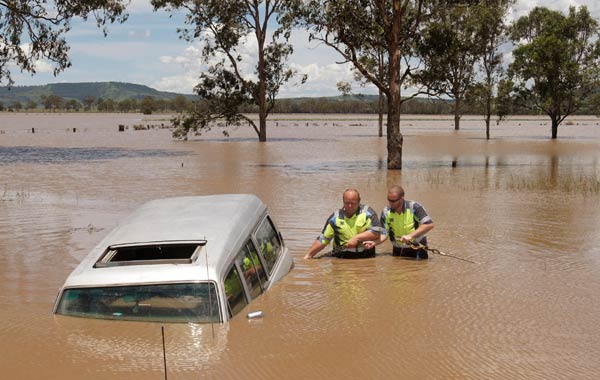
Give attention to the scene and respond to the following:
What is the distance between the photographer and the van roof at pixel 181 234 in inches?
249

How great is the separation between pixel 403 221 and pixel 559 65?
150ft

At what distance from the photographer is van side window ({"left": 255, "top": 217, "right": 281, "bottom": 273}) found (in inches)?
319

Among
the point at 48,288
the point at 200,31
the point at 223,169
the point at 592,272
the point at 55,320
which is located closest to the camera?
the point at 55,320

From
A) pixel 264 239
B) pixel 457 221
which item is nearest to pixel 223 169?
pixel 457 221

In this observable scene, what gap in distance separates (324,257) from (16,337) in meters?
4.67

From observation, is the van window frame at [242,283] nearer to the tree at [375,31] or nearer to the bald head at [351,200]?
the bald head at [351,200]

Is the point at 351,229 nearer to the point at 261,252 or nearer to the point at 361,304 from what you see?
the point at 361,304

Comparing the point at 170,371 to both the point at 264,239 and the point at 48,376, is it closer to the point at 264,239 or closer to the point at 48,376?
the point at 48,376

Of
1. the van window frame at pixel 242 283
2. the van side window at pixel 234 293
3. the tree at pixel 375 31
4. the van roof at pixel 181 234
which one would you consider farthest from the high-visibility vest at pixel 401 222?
the tree at pixel 375 31

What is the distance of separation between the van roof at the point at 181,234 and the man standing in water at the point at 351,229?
175 centimetres

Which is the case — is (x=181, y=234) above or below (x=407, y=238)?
above

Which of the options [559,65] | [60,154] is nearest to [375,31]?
[60,154]

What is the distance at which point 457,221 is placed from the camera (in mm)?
15031

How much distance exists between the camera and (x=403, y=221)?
10.4 m
